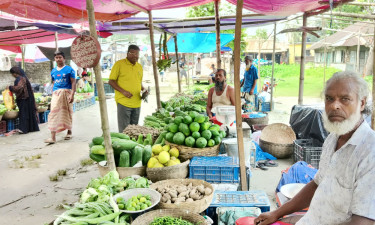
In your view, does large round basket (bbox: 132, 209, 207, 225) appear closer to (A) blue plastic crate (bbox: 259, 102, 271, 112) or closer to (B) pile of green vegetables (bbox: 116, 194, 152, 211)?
(B) pile of green vegetables (bbox: 116, 194, 152, 211)

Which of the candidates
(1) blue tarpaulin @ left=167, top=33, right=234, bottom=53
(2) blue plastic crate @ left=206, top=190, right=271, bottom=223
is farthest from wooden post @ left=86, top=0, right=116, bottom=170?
(1) blue tarpaulin @ left=167, top=33, right=234, bottom=53

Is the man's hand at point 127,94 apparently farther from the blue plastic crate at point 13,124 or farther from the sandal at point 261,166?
the blue plastic crate at point 13,124

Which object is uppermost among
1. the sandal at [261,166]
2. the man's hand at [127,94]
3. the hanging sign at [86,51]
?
the hanging sign at [86,51]

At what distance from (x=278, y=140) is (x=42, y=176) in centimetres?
448

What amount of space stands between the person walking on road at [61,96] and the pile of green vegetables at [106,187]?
4487 millimetres

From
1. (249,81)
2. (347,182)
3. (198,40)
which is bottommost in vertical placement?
(347,182)

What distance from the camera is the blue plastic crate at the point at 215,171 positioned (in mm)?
3279

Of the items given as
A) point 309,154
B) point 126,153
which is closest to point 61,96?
point 126,153

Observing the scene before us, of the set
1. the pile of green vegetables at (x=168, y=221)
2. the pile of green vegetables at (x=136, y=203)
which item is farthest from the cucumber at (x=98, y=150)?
the pile of green vegetables at (x=168, y=221)

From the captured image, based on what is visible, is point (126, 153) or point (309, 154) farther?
point (309, 154)

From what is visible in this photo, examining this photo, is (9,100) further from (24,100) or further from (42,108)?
(42,108)

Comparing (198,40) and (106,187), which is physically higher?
(198,40)

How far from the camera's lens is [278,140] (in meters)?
5.78

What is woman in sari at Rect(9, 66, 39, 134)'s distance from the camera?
7496mm
